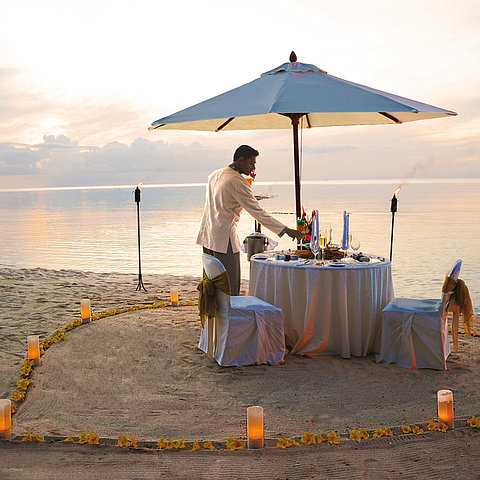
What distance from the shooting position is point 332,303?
4586 mm

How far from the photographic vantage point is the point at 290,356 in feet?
15.5

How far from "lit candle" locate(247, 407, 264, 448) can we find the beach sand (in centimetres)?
6

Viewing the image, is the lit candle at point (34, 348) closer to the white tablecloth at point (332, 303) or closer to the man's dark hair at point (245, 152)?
the white tablecloth at point (332, 303)

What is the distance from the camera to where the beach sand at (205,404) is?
2.89m

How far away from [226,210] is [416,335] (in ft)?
6.38

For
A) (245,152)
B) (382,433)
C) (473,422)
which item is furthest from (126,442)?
(245,152)

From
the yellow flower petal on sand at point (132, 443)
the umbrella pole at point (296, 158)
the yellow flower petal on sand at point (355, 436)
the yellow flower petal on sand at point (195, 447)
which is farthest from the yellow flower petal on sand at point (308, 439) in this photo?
the umbrella pole at point (296, 158)

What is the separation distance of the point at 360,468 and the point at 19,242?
535 inches

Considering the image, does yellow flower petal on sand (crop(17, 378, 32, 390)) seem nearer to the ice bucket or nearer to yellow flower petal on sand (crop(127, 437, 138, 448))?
yellow flower petal on sand (crop(127, 437, 138, 448))

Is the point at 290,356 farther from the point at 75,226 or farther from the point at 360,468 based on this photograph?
the point at 75,226

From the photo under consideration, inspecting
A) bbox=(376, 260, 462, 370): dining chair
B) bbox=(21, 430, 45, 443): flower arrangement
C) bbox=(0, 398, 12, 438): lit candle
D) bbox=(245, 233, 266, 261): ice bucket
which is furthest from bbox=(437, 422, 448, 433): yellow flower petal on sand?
bbox=(245, 233, 266, 261): ice bucket

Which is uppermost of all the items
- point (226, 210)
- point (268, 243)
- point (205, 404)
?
point (226, 210)

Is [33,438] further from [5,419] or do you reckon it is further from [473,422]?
[473,422]

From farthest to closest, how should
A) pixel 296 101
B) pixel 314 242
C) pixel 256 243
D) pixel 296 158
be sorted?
1. pixel 256 243
2. pixel 296 158
3. pixel 314 242
4. pixel 296 101
